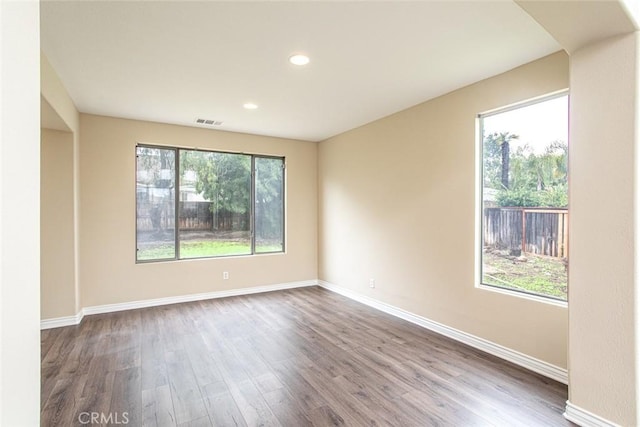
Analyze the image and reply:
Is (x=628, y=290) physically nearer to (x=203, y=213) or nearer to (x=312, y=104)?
(x=312, y=104)

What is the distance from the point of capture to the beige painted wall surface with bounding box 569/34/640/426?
5.83ft

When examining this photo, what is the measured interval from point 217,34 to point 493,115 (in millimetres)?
2588

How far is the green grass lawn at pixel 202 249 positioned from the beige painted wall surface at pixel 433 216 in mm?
1587

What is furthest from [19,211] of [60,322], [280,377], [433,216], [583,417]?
[60,322]

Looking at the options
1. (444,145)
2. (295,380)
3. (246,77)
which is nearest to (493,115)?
(444,145)

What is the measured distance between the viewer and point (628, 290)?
1780 mm

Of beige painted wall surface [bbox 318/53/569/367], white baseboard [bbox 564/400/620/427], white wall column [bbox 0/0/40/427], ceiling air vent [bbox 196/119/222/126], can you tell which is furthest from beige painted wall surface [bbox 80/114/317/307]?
white baseboard [bbox 564/400/620/427]

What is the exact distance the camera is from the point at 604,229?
Result: 189cm

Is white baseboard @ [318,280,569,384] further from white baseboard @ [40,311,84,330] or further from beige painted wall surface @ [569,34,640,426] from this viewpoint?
white baseboard @ [40,311,84,330]

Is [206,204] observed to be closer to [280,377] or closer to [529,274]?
[280,377]

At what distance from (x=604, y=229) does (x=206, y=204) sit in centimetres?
470

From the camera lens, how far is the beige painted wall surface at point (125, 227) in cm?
414

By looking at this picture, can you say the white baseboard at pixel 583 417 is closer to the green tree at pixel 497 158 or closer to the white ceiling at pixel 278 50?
the green tree at pixel 497 158

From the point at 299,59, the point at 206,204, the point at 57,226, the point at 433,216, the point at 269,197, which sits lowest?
the point at 57,226
